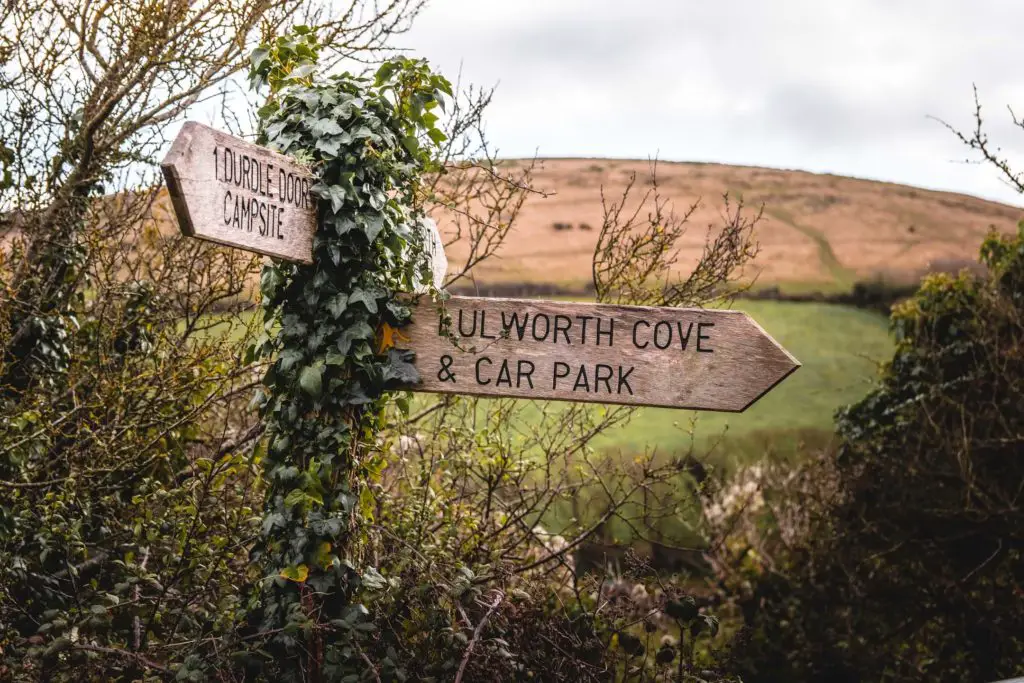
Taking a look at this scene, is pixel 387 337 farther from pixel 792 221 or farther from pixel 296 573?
pixel 792 221

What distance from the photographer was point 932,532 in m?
8.02

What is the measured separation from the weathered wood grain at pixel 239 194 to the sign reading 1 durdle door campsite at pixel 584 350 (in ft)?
0.04

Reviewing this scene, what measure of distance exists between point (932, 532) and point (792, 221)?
9601mm

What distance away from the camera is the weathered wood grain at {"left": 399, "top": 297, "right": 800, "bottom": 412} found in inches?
130

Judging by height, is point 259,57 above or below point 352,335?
above

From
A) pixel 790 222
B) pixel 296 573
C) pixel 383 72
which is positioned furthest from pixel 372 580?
pixel 790 222

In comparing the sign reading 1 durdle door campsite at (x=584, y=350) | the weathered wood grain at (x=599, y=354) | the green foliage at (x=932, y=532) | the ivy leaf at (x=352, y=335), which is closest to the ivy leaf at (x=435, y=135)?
the sign reading 1 durdle door campsite at (x=584, y=350)

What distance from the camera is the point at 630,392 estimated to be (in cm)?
333

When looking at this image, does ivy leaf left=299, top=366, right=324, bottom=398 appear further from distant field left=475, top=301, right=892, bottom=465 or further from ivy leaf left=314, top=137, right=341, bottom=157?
distant field left=475, top=301, right=892, bottom=465

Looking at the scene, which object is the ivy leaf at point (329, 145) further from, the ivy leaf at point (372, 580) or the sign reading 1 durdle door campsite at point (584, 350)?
the ivy leaf at point (372, 580)

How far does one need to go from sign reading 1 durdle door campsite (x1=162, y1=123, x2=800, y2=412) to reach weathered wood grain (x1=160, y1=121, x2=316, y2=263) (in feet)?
0.04

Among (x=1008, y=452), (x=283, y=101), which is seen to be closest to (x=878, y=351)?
(x=1008, y=452)

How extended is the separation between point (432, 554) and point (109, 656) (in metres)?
1.35

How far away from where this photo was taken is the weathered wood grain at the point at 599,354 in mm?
3297
